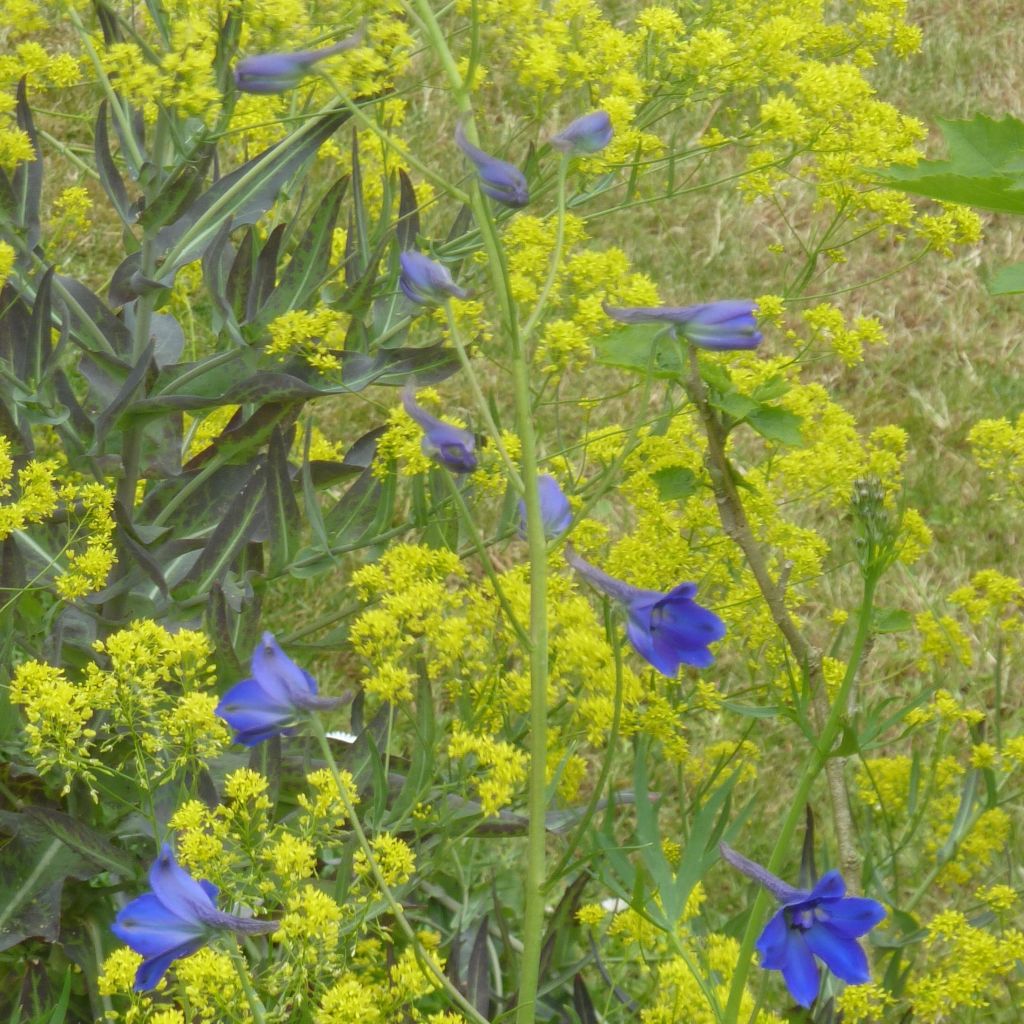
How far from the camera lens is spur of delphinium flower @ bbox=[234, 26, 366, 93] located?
1.27m

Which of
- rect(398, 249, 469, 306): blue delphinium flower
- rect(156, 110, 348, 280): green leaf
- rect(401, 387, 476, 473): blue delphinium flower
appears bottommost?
rect(156, 110, 348, 280): green leaf

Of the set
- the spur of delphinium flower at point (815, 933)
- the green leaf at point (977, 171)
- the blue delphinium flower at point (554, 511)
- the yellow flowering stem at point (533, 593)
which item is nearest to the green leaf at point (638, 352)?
the blue delphinium flower at point (554, 511)

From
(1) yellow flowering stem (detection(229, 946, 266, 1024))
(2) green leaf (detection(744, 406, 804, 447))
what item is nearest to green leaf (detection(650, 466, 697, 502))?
(2) green leaf (detection(744, 406, 804, 447))

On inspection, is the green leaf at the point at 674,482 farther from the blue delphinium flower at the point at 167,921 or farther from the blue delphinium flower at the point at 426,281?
the blue delphinium flower at the point at 167,921

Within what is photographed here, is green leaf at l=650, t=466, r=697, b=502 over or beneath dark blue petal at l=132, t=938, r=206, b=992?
beneath

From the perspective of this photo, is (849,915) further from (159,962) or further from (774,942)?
(159,962)

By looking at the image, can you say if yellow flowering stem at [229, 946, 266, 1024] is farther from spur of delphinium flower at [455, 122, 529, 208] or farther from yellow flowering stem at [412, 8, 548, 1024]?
spur of delphinium flower at [455, 122, 529, 208]

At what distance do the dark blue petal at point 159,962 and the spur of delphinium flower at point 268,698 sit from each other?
165 millimetres

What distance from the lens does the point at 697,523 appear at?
2.01 m

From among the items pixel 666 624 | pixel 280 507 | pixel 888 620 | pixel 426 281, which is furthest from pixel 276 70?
pixel 888 620

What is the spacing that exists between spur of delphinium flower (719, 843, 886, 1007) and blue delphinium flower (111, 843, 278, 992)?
0.40 metres

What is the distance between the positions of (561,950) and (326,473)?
732mm

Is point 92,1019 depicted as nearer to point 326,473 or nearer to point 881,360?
point 326,473

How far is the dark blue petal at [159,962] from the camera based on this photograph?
1.21m
